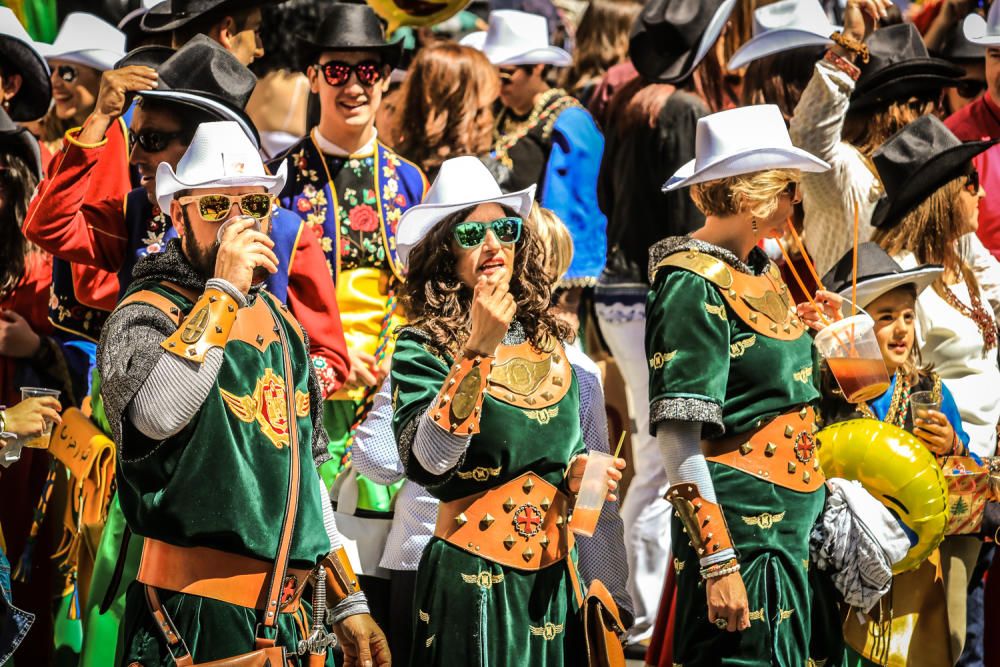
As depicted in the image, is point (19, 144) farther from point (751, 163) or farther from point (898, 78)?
point (898, 78)

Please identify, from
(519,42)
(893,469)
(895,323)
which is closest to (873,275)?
(895,323)

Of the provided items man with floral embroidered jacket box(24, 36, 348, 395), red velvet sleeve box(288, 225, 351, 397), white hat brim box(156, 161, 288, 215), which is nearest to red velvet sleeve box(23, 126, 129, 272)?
man with floral embroidered jacket box(24, 36, 348, 395)

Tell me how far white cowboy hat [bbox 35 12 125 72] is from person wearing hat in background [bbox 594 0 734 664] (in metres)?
2.45

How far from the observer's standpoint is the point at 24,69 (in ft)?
21.1

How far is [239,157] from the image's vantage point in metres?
4.30

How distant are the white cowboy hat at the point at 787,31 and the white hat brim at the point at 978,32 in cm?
95

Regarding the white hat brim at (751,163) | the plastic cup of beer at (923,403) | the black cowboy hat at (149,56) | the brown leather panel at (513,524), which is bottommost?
the brown leather panel at (513,524)

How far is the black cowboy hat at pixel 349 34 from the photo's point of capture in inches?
257

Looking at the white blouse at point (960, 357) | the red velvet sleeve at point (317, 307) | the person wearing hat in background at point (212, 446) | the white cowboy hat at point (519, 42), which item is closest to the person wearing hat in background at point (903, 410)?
the white blouse at point (960, 357)

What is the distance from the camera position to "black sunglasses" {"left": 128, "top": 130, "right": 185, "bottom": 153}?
534 centimetres

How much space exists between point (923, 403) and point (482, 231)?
2073 millimetres

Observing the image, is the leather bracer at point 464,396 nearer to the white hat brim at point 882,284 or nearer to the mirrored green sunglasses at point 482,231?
the mirrored green sunglasses at point 482,231

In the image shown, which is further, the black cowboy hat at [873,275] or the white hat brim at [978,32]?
the white hat brim at [978,32]

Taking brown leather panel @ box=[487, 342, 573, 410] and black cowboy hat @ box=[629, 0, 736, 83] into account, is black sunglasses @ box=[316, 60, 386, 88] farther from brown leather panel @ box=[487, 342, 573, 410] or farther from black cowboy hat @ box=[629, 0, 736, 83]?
brown leather panel @ box=[487, 342, 573, 410]
